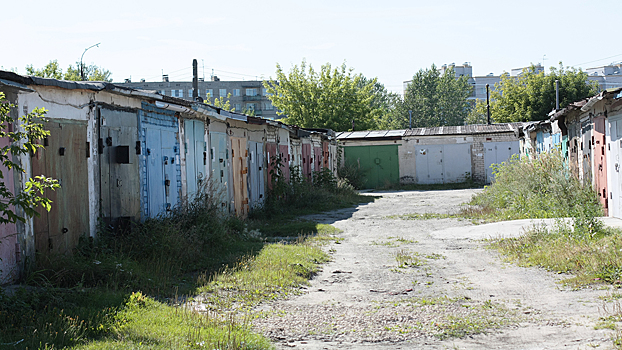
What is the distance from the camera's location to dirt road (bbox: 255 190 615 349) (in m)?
4.68

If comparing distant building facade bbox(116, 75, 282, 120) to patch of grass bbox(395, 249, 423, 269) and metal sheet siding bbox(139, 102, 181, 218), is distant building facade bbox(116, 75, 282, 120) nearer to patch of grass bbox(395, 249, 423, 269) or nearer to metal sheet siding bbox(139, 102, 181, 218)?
metal sheet siding bbox(139, 102, 181, 218)

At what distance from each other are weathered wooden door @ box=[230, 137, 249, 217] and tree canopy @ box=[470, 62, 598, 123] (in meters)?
28.5

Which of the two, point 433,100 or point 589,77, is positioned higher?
point 589,77

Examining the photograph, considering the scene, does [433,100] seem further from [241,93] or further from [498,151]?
[498,151]

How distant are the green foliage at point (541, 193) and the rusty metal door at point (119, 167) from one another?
7.22 metres

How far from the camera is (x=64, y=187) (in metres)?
7.11

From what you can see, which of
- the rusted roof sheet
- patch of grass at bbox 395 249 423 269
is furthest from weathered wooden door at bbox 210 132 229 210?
the rusted roof sheet

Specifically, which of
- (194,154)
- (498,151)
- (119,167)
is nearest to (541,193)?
(194,154)

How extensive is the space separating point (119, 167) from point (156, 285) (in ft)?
8.59

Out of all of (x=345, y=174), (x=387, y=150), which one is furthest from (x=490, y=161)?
(x=345, y=174)

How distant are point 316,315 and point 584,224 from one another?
5097 millimetres

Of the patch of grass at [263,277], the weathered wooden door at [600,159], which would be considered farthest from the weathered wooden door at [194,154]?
the weathered wooden door at [600,159]

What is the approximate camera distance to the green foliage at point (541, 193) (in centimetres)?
1123

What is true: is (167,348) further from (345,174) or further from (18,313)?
(345,174)
